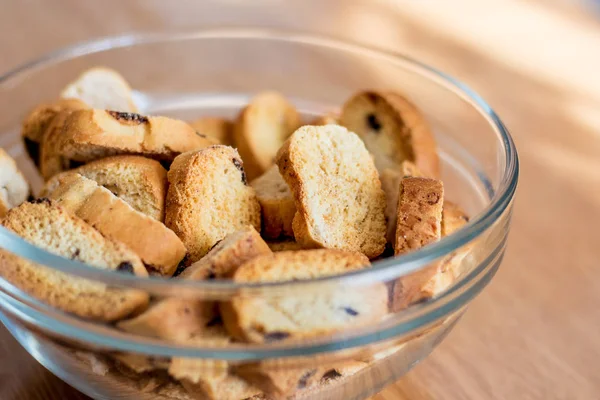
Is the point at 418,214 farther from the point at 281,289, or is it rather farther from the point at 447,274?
the point at 281,289

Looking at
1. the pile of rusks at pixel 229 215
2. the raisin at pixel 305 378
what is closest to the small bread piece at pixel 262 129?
the pile of rusks at pixel 229 215

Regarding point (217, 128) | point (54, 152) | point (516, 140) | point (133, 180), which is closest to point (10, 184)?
point (54, 152)

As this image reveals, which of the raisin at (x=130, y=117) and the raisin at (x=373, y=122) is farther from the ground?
the raisin at (x=130, y=117)

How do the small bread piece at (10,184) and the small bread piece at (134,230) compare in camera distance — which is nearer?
the small bread piece at (134,230)

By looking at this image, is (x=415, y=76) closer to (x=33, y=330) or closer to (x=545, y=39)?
(x=33, y=330)

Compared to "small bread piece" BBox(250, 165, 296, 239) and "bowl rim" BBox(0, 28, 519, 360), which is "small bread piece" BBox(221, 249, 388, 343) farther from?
"small bread piece" BBox(250, 165, 296, 239)

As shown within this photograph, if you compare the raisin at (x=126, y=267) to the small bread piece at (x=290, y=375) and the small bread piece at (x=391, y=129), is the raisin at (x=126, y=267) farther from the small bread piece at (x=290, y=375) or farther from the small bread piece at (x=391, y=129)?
the small bread piece at (x=391, y=129)
